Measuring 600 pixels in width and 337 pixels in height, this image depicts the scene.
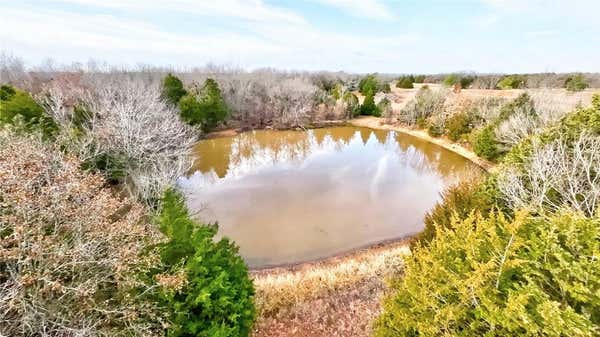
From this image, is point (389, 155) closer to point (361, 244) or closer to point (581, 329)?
point (361, 244)

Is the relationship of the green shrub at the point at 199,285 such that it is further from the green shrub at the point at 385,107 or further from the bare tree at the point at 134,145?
the green shrub at the point at 385,107

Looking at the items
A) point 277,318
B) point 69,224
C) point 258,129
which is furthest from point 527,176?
point 258,129

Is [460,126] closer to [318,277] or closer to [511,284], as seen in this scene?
[318,277]

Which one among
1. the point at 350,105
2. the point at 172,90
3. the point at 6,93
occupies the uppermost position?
the point at 172,90

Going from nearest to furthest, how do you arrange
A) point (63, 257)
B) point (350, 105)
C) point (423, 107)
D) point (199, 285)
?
1. point (63, 257)
2. point (199, 285)
3. point (423, 107)
4. point (350, 105)

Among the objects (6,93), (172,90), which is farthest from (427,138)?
(6,93)

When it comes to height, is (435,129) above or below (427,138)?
above
